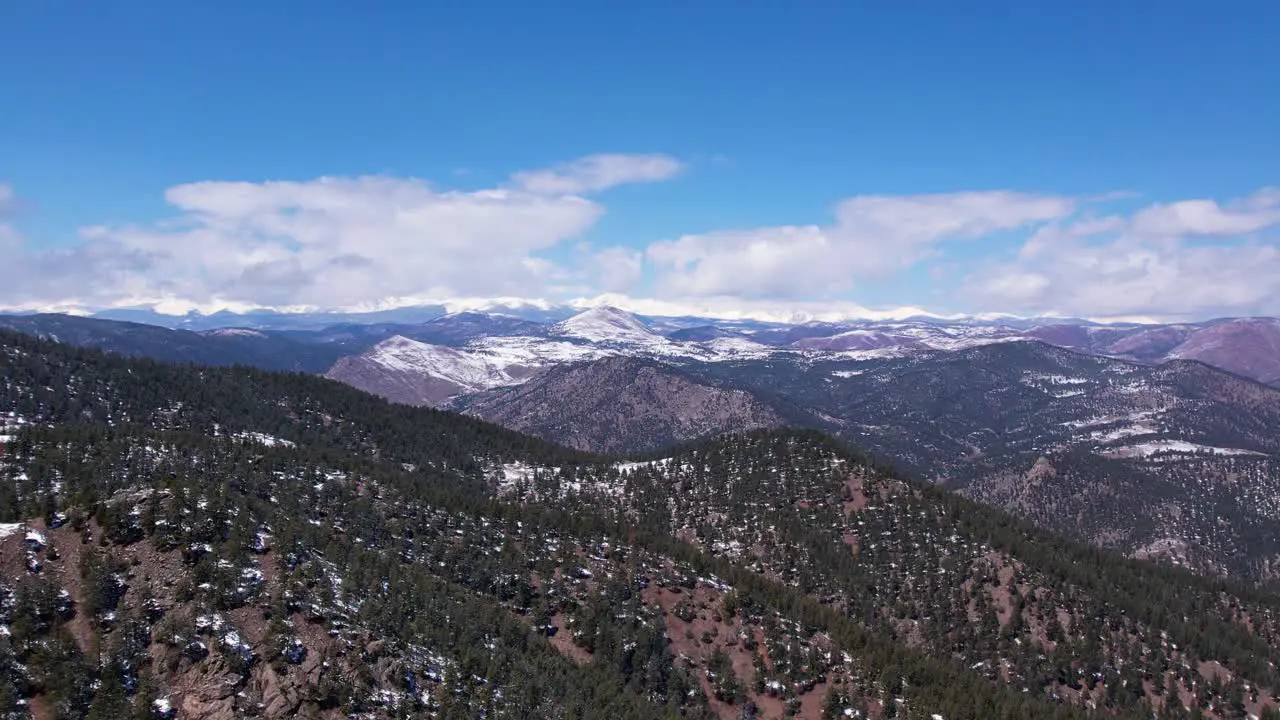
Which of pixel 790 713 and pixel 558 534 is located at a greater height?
pixel 558 534

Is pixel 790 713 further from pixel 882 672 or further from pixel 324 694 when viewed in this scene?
pixel 324 694

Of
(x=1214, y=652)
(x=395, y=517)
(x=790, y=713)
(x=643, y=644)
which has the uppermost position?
(x=395, y=517)

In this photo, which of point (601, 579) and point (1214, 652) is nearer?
point (601, 579)

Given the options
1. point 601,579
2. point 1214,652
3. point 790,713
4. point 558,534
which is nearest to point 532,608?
point 601,579

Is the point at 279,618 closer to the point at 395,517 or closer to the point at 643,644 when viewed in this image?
the point at 643,644

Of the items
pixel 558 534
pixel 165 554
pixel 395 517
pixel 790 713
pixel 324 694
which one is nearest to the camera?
pixel 324 694

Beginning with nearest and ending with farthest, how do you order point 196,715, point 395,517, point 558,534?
point 196,715, point 395,517, point 558,534
